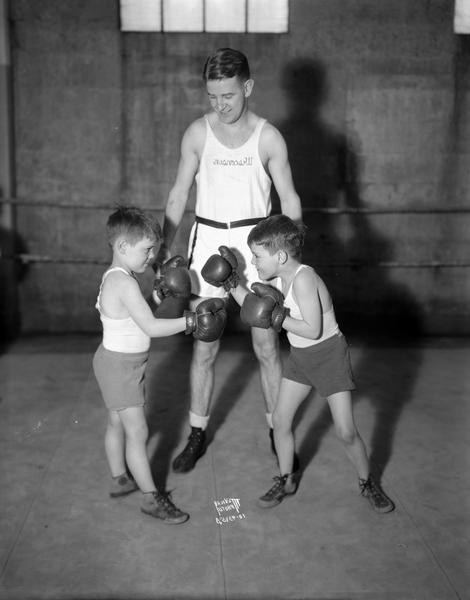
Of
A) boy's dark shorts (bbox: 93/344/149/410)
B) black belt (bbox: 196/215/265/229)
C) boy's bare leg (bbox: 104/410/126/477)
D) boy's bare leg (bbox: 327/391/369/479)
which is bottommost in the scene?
boy's bare leg (bbox: 104/410/126/477)

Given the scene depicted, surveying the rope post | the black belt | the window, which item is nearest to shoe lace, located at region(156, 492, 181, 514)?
the black belt

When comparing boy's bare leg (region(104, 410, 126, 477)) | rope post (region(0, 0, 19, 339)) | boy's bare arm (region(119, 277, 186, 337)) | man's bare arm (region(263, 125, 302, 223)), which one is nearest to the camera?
boy's bare arm (region(119, 277, 186, 337))

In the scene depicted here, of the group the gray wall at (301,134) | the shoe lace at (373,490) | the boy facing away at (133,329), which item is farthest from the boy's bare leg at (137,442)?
the gray wall at (301,134)

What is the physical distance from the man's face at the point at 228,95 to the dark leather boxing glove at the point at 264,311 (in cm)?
74

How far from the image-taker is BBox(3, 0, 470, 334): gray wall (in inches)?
181

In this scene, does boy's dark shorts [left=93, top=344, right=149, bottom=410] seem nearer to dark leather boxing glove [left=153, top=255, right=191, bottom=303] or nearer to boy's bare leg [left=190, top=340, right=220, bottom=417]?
dark leather boxing glove [left=153, top=255, right=191, bottom=303]

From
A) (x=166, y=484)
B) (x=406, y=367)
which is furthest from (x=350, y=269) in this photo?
(x=166, y=484)

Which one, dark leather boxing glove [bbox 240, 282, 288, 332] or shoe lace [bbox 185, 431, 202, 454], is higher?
dark leather boxing glove [bbox 240, 282, 288, 332]

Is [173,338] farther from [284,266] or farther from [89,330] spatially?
[284,266]

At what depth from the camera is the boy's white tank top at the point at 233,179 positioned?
2584mm

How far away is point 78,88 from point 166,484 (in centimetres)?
314

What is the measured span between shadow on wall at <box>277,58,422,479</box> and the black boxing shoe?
1.91 m

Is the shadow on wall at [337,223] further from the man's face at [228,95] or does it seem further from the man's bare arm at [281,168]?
the man's face at [228,95]

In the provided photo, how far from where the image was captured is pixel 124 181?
473cm
